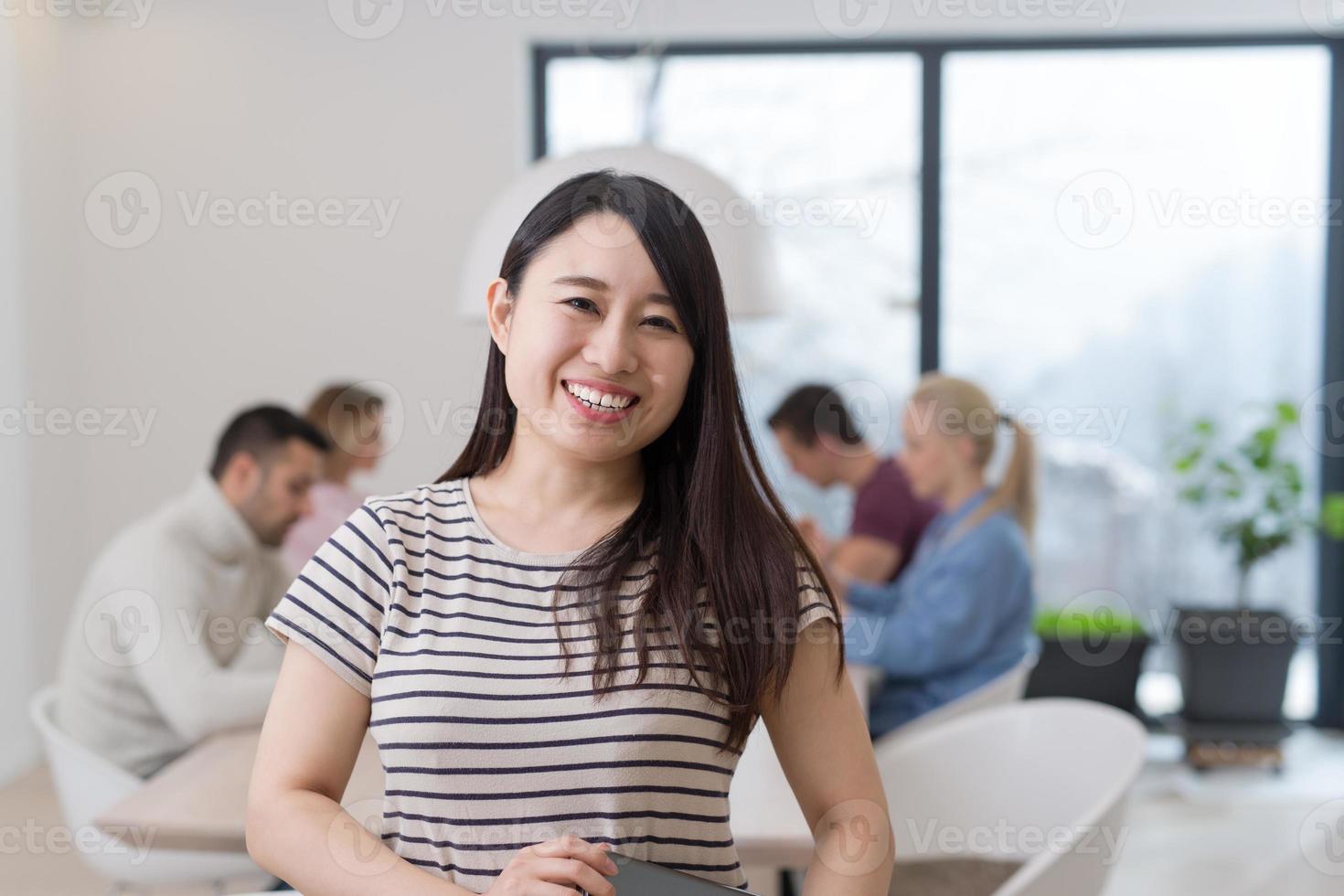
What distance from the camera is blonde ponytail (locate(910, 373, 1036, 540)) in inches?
114

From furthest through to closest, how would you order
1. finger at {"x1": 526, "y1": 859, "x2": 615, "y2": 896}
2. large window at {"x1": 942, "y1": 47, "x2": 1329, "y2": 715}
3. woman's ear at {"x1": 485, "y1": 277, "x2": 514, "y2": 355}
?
large window at {"x1": 942, "y1": 47, "x2": 1329, "y2": 715} < woman's ear at {"x1": 485, "y1": 277, "x2": 514, "y2": 355} < finger at {"x1": 526, "y1": 859, "x2": 615, "y2": 896}

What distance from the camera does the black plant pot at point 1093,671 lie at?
4512 millimetres

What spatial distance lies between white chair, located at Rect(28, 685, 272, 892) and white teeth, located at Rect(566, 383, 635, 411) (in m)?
1.48

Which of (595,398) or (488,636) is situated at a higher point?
(595,398)

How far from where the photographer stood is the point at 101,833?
7.29 ft

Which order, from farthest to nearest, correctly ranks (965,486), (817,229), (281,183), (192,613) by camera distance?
(817,229)
(281,183)
(965,486)
(192,613)

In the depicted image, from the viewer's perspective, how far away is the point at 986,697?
2.75 metres

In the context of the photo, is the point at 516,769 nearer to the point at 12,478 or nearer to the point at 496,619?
the point at 496,619

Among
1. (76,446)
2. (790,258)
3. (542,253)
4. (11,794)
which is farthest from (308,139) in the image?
(542,253)

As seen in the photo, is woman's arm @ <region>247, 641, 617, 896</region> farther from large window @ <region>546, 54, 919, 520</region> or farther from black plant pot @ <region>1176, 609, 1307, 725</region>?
black plant pot @ <region>1176, 609, 1307, 725</region>

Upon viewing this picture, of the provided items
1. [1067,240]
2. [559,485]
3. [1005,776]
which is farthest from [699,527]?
[1067,240]

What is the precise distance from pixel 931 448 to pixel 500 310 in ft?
6.36

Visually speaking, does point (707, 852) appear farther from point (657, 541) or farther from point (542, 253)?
point (542, 253)

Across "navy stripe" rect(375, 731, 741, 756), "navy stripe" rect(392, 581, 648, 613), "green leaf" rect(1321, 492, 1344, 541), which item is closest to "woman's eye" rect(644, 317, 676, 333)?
"navy stripe" rect(392, 581, 648, 613)
